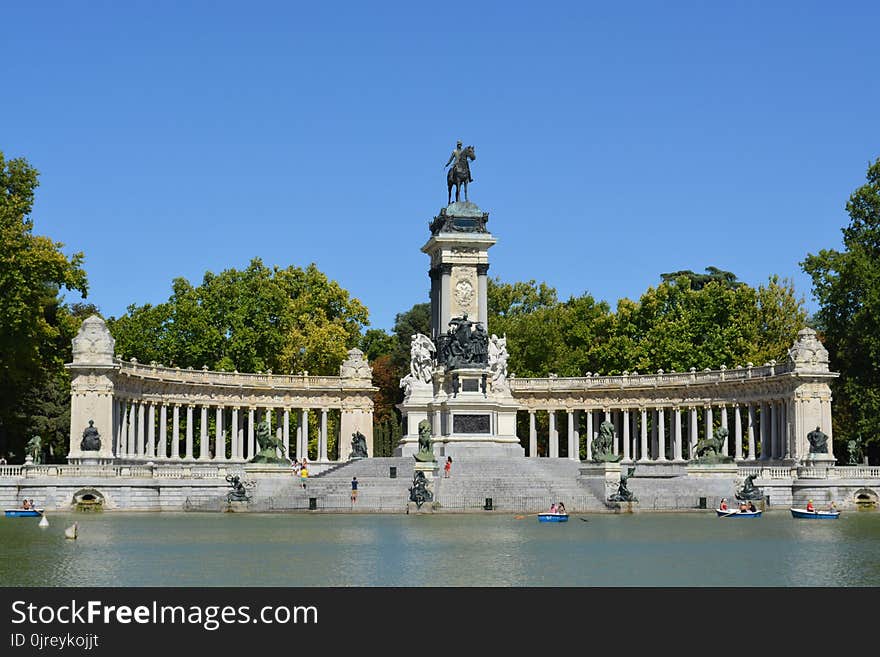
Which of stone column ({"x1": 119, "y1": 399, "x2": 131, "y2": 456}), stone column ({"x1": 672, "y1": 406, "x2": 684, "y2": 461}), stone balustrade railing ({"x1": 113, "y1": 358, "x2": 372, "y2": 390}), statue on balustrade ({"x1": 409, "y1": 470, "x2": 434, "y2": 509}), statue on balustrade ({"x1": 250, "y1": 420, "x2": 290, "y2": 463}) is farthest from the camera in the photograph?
stone column ({"x1": 672, "y1": 406, "x2": 684, "y2": 461})

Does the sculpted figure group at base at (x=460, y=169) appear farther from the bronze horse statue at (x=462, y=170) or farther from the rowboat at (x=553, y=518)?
the rowboat at (x=553, y=518)

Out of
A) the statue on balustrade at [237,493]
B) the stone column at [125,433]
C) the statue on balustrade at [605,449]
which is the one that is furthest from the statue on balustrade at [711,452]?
the stone column at [125,433]

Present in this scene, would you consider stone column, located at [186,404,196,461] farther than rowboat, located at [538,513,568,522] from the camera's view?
Yes

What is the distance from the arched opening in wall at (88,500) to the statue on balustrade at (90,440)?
9046 mm

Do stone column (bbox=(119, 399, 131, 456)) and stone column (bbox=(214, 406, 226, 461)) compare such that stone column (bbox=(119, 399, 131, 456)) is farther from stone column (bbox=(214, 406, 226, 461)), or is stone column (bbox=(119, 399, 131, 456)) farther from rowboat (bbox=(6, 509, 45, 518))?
rowboat (bbox=(6, 509, 45, 518))

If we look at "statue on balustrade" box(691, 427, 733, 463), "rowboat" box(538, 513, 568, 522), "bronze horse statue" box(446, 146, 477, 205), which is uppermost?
"bronze horse statue" box(446, 146, 477, 205)

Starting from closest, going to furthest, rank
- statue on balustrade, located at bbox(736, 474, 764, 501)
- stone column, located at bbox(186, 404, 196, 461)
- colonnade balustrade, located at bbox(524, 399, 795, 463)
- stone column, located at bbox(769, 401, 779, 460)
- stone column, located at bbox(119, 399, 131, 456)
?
statue on balustrade, located at bbox(736, 474, 764, 501) < stone column, located at bbox(119, 399, 131, 456) < stone column, located at bbox(769, 401, 779, 460) < colonnade balustrade, located at bbox(524, 399, 795, 463) < stone column, located at bbox(186, 404, 196, 461)

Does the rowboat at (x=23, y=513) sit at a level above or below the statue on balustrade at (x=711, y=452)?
below

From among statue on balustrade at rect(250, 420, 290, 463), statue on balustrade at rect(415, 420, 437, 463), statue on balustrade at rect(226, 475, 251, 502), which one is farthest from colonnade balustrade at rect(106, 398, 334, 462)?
statue on balustrade at rect(226, 475, 251, 502)

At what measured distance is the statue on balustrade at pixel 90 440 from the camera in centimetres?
6925

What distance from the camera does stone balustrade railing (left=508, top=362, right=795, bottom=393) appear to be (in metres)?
82.4

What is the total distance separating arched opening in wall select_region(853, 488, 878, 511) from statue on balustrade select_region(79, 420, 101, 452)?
37171mm

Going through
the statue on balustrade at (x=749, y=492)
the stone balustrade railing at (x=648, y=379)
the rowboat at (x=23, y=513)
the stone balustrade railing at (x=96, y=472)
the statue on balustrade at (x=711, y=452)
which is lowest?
the rowboat at (x=23, y=513)

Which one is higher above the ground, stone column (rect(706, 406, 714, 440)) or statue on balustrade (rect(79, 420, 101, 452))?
stone column (rect(706, 406, 714, 440))
